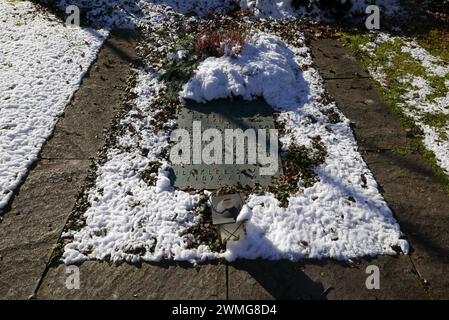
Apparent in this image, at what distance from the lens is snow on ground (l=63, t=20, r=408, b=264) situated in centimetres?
431

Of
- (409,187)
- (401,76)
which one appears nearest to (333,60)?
(401,76)

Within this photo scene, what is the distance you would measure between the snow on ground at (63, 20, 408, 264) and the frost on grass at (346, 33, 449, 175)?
1230 millimetres

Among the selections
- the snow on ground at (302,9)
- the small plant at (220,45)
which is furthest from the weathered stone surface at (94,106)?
the snow on ground at (302,9)

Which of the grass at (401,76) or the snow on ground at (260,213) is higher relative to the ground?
the grass at (401,76)

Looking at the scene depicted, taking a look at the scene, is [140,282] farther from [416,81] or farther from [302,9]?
[302,9]

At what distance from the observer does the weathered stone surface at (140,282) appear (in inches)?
156

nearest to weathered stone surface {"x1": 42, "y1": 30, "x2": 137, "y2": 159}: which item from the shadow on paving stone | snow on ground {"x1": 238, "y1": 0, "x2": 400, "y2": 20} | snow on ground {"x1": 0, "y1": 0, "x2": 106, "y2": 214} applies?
snow on ground {"x1": 0, "y1": 0, "x2": 106, "y2": 214}

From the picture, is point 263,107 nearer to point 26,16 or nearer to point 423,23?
point 423,23

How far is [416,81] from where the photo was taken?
6938 mm

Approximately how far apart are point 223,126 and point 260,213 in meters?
1.84

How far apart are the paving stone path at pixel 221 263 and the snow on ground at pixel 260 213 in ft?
0.50

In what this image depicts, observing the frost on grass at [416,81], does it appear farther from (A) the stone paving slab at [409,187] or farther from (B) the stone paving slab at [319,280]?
(B) the stone paving slab at [319,280]

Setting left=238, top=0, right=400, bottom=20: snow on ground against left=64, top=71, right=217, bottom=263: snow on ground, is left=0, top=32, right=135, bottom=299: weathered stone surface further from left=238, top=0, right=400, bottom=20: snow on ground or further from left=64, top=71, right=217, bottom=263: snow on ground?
left=238, top=0, right=400, bottom=20: snow on ground
